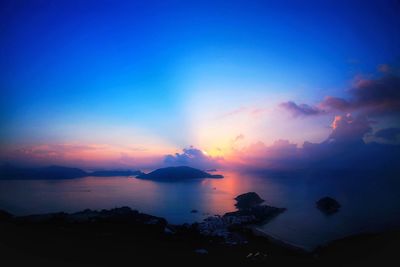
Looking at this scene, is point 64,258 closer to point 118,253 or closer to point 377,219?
point 118,253

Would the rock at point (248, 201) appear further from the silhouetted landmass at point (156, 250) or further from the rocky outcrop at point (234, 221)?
the silhouetted landmass at point (156, 250)

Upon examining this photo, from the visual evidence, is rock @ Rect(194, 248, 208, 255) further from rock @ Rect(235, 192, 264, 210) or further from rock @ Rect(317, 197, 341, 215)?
rock @ Rect(317, 197, 341, 215)

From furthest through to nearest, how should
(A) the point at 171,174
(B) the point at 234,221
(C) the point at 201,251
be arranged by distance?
1. (A) the point at 171,174
2. (B) the point at 234,221
3. (C) the point at 201,251

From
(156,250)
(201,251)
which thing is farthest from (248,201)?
(156,250)

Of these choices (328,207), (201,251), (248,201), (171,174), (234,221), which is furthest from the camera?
(171,174)

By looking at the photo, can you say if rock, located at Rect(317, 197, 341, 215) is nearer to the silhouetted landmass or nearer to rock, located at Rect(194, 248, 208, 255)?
the silhouetted landmass

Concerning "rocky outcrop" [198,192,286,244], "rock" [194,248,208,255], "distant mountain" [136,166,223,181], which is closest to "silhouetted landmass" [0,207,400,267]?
"rock" [194,248,208,255]

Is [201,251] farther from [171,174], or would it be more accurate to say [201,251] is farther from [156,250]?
[171,174]

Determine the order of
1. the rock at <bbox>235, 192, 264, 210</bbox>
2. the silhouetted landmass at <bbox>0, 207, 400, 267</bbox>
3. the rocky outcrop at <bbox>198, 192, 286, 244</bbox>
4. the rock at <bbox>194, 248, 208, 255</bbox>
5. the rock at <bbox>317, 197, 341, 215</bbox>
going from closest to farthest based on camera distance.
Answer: the silhouetted landmass at <bbox>0, 207, 400, 267</bbox>, the rock at <bbox>194, 248, 208, 255</bbox>, the rocky outcrop at <bbox>198, 192, 286, 244</bbox>, the rock at <bbox>317, 197, 341, 215</bbox>, the rock at <bbox>235, 192, 264, 210</bbox>

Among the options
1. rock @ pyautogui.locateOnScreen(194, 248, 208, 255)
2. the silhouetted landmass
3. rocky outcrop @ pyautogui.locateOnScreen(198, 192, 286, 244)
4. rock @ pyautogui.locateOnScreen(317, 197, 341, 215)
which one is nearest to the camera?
the silhouetted landmass

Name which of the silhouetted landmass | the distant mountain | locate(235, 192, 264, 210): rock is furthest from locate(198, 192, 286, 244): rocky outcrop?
the distant mountain

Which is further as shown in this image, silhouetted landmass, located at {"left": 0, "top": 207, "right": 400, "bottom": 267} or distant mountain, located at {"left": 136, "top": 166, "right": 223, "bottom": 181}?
distant mountain, located at {"left": 136, "top": 166, "right": 223, "bottom": 181}

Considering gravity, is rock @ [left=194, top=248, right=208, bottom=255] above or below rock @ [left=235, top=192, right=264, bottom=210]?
above
